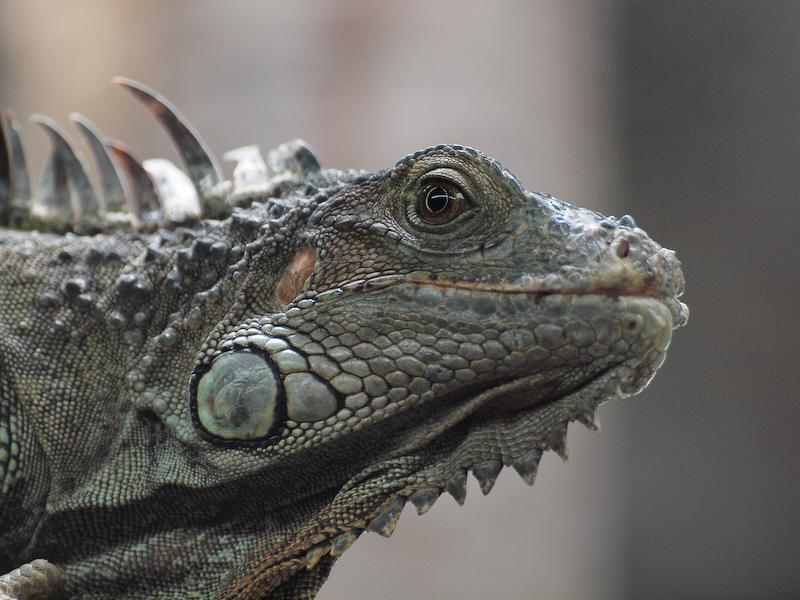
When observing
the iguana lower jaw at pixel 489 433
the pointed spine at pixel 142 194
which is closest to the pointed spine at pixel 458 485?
the iguana lower jaw at pixel 489 433

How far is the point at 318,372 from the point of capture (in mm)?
1644

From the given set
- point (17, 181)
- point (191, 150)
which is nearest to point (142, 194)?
point (191, 150)

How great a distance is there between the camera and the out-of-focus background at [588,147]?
5.67 m

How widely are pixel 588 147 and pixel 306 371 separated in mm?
5168

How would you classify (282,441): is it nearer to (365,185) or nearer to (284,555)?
(284,555)

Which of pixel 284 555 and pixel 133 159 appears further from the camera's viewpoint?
pixel 133 159

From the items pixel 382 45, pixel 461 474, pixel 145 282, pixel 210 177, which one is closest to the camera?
pixel 461 474

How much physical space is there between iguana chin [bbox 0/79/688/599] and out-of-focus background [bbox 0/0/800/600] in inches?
154

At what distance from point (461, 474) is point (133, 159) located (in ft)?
4.49

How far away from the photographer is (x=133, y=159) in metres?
2.38

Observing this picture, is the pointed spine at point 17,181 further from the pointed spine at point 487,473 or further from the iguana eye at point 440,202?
the pointed spine at point 487,473

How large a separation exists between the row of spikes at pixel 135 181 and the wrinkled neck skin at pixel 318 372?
0.25m

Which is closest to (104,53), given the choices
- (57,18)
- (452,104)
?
(57,18)

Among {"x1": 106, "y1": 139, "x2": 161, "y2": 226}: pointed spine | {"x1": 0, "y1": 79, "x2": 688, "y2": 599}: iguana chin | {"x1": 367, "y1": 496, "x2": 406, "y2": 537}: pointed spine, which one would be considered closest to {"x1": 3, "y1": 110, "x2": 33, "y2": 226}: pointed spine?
{"x1": 106, "y1": 139, "x2": 161, "y2": 226}: pointed spine
